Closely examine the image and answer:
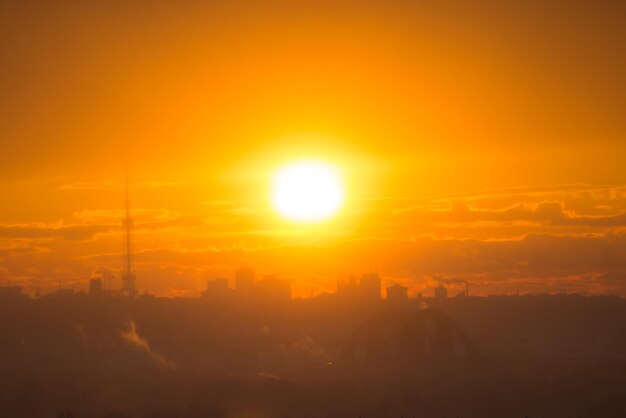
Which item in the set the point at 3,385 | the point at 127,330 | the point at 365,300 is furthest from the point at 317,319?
the point at 3,385

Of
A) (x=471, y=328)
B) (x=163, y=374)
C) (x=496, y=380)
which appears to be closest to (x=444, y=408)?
(x=496, y=380)

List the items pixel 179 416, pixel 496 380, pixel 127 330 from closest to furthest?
1. pixel 179 416
2. pixel 496 380
3. pixel 127 330

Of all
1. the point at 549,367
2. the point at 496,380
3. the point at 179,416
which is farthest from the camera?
the point at 549,367

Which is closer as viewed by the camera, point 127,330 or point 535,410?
point 535,410

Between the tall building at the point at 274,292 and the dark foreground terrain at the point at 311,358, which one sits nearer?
the dark foreground terrain at the point at 311,358

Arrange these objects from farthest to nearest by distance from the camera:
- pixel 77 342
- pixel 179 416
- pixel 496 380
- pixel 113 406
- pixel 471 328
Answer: pixel 471 328 < pixel 77 342 < pixel 496 380 < pixel 113 406 < pixel 179 416

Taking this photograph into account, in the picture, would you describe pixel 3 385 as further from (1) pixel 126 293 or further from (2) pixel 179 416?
(1) pixel 126 293

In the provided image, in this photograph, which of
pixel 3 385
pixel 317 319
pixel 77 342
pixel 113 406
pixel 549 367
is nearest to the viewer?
pixel 113 406

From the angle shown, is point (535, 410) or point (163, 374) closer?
point (535, 410)

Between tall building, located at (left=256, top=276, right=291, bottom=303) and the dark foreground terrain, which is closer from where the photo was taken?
the dark foreground terrain
